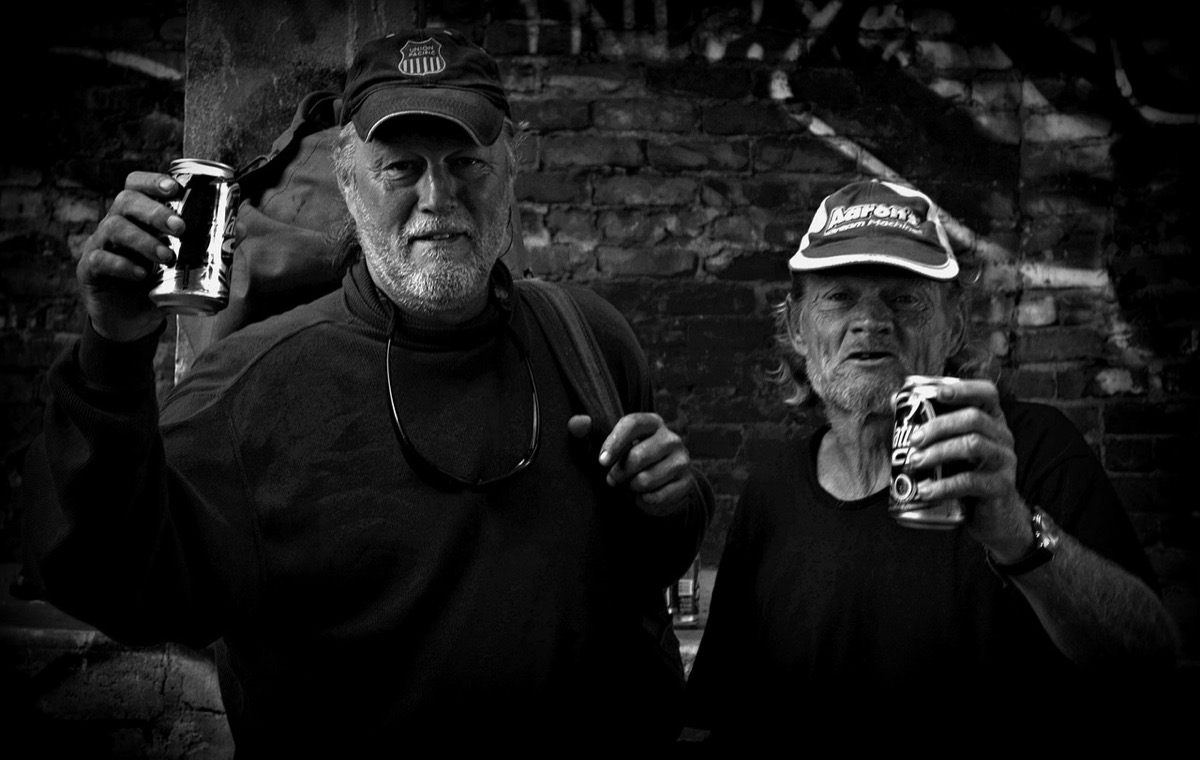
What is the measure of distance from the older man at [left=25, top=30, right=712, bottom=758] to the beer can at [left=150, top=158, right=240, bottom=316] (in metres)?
0.20

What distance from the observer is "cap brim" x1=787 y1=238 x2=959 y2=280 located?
1849mm

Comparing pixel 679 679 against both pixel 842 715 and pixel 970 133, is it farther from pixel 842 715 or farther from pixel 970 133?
pixel 970 133

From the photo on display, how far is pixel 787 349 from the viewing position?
2215 millimetres

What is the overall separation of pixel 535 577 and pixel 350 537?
0.96ft

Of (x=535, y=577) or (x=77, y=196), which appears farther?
(x=77, y=196)

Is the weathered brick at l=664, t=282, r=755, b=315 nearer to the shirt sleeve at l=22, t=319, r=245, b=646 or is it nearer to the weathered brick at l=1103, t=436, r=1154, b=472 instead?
the weathered brick at l=1103, t=436, r=1154, b=472

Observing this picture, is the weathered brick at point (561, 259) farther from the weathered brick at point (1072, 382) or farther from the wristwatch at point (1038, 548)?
the wristwatch at point (1038, 548)

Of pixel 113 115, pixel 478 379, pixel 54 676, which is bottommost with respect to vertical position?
pixel 54 676

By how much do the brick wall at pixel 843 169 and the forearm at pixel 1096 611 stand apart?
208 centimetres

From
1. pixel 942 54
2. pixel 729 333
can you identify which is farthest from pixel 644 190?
pixel 942 54

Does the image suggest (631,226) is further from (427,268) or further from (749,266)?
(427,268)

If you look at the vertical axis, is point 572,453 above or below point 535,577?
above

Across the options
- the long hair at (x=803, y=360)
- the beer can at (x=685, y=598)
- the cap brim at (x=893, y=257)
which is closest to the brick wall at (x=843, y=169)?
the beer can at (x=685, y=598)

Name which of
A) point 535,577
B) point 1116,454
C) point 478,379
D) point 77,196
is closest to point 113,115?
point 77,196
